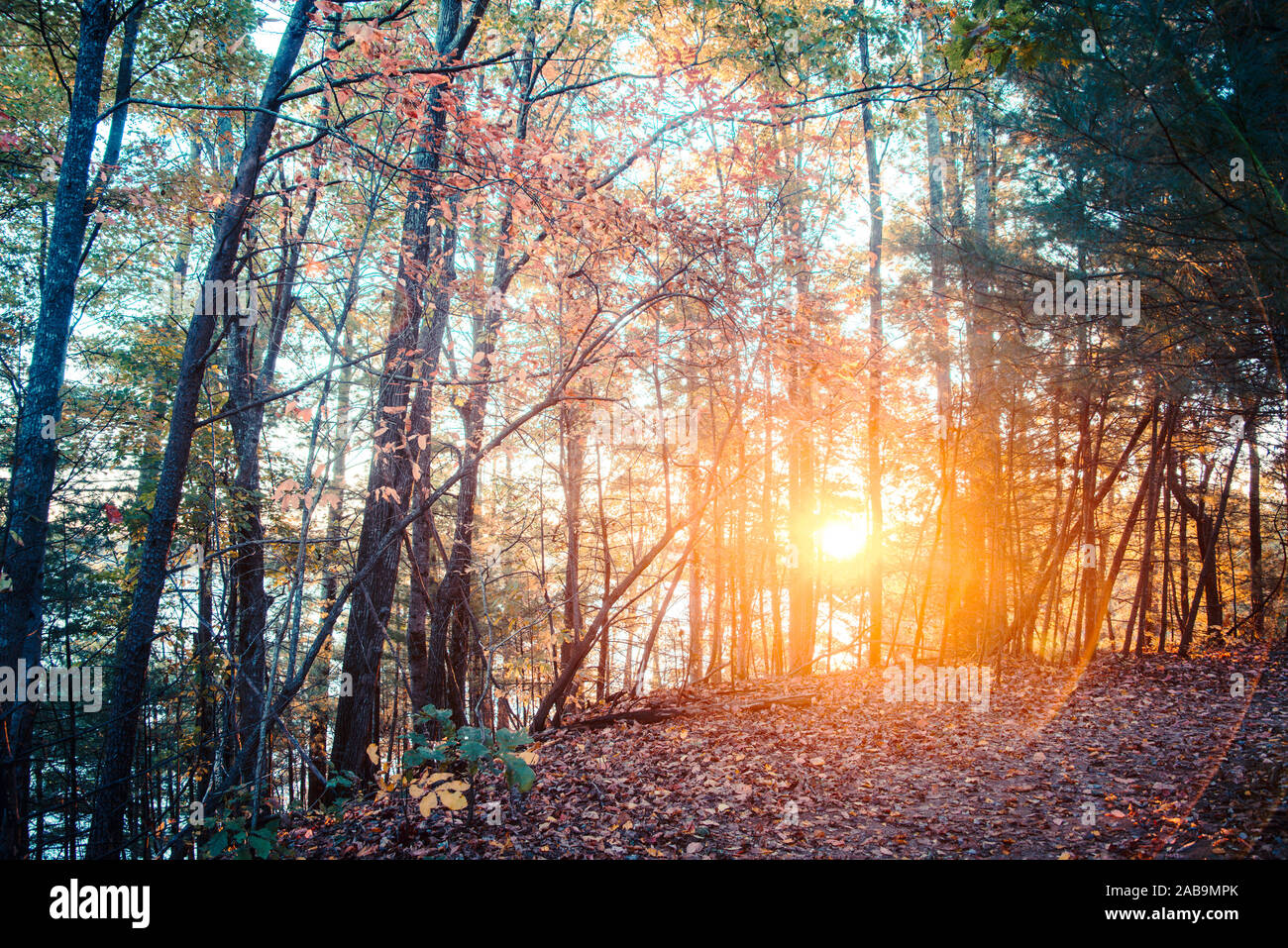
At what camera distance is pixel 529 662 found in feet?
26.4

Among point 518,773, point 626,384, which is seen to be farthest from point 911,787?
point 626,384

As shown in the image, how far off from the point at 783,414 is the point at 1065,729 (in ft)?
13.8

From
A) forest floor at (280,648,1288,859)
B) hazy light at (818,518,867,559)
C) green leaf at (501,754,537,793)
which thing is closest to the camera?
green leaf at (501,754,537,793)

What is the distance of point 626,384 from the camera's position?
8039mm

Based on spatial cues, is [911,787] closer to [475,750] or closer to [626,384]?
[475,750]

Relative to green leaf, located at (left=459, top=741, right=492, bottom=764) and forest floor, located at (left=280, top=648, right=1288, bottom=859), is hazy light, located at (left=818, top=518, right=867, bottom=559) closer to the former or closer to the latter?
forest floor, located at (left=280, top=648, right=1288, bottom=859)

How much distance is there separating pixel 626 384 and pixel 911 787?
5628 millimetres

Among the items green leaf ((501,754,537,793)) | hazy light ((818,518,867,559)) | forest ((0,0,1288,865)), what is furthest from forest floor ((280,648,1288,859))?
hazy light ((818,518,867,559))

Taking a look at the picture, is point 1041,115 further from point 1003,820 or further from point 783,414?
point 1003,820

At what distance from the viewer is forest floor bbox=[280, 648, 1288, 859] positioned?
3473 millimetres

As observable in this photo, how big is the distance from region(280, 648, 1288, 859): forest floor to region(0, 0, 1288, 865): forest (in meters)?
0.04

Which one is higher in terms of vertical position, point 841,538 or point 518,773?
point 841,538
